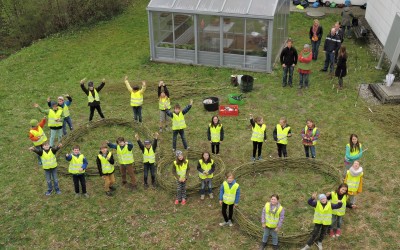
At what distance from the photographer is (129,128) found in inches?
616

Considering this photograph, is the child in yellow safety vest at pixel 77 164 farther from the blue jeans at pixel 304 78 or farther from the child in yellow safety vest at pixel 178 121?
the blue jeans at pixel 304 78

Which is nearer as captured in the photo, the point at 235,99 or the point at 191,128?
the point at 191,128

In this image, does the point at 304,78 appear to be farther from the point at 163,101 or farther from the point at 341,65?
the point at 163,101

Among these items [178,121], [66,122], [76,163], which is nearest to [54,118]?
[66,122]

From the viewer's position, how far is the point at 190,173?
1320 cm

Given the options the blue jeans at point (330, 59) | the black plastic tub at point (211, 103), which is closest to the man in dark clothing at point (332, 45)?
the blue jeans at point (330, 59)

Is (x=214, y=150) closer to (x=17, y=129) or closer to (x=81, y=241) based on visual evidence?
(x=81, y=241)

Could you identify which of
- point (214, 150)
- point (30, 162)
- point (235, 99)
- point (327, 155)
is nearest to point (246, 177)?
point (214, 150)

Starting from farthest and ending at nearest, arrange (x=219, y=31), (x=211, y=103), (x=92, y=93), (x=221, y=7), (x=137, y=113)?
(x=219, y=31) < (x=221, y=7) < (x=211, y=103) < (x=137, y=113) < (x=92, y=93)

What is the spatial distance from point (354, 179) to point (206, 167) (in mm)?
3882

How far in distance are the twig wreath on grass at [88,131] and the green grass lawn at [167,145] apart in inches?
Answer: 6.3

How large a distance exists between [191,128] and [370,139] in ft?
20.6

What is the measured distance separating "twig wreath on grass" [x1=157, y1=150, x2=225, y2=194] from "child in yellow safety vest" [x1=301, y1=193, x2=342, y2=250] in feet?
10.9

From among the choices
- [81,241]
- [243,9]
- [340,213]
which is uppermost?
[243,9]
